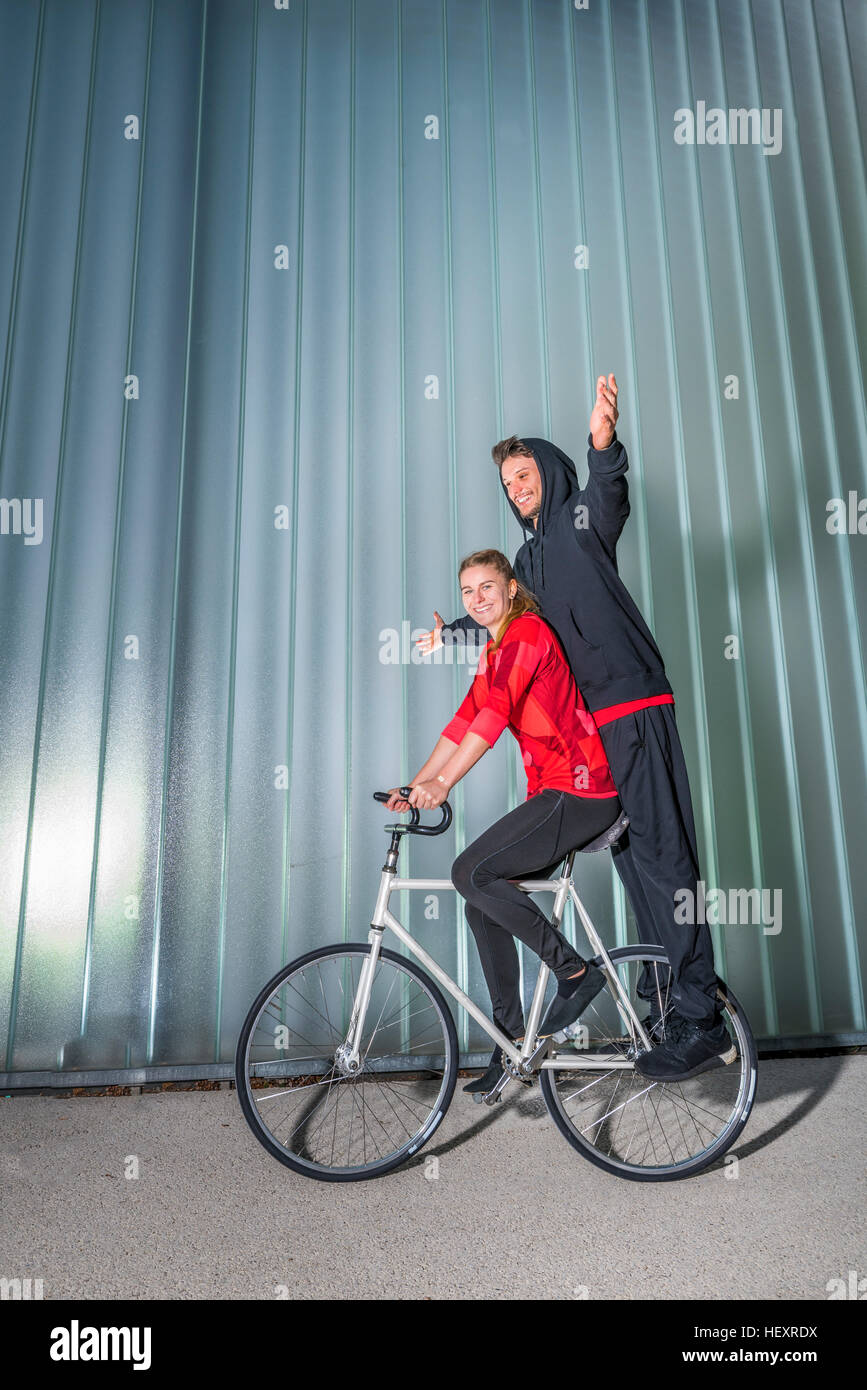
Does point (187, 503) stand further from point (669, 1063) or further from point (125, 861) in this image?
point (669, 1063)

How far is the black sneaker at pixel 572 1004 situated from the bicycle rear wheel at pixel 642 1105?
0.09 metres

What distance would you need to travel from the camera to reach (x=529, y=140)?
357 centimetres

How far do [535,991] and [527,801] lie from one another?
1.72 feet

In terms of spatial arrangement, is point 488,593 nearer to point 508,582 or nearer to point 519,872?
point 508,582

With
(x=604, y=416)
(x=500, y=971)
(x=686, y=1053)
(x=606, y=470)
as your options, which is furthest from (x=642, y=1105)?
(x=604, y=416)

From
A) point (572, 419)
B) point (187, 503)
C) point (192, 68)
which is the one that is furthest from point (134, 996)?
point (192, 68)

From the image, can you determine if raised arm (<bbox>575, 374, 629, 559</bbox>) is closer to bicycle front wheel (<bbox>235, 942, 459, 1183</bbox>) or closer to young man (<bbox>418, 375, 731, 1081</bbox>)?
young man (<bbox>418, 375, 731, 1081</bbox>)

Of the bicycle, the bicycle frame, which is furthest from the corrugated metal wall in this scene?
the bicycle frame

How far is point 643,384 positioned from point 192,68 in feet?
7.74

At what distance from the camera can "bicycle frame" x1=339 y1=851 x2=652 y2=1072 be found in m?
2.10

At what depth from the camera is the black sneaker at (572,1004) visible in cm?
209

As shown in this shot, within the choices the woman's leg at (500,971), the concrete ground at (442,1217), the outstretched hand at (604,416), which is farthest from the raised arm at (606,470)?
the concrete ground at (442,1217)

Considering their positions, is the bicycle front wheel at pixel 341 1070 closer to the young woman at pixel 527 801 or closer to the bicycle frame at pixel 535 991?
→ the bicycle frame at pixel 535 991

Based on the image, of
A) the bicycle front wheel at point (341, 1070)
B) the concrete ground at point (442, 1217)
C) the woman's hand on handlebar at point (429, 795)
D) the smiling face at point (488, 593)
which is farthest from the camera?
the smiling face at point (488, 593)
